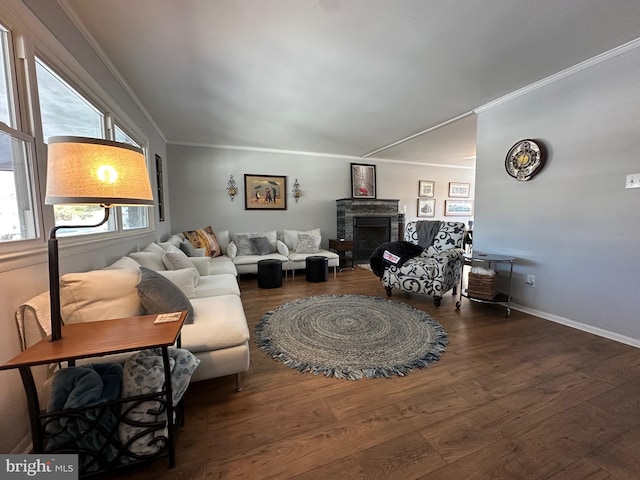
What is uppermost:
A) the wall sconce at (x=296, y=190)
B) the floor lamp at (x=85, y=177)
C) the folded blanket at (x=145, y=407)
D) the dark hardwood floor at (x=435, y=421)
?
the wall sconce at (x=296, y=190)

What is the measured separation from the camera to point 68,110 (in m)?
1.74

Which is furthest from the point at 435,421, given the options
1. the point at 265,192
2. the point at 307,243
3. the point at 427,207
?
the point at 427,207

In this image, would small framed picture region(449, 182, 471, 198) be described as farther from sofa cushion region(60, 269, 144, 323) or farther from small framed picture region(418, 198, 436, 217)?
sofa cushion region(60, 269, 144, 323)

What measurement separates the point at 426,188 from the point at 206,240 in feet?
17.7

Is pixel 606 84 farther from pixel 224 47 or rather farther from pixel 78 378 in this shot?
pixel 78 378

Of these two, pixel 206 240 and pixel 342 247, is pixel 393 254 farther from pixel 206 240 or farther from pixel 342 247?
pixel 206 240

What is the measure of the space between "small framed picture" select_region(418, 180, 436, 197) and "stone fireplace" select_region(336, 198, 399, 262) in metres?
1.11

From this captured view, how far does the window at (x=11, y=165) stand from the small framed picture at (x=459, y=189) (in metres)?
7.52

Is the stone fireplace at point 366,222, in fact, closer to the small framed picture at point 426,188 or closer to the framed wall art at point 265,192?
the small framed picture at point 426,188

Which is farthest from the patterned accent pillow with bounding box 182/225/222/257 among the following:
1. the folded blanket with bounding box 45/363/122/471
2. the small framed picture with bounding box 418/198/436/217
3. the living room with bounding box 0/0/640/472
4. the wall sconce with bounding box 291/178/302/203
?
the small framed picture with bounding box 418/198/436/217

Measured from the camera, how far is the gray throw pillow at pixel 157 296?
4.88 ft

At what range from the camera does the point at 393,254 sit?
3.32m

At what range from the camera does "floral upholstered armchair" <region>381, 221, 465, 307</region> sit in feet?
9.93

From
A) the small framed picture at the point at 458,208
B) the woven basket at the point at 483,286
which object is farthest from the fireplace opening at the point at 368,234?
the woven basket at the point at 483,286
